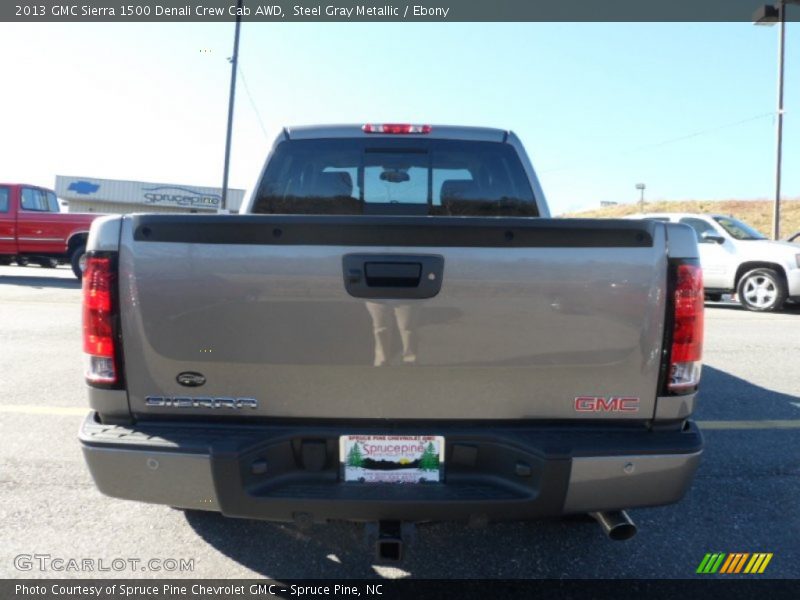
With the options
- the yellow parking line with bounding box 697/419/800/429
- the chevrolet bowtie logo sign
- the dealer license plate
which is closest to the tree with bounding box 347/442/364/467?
the dealer license plate

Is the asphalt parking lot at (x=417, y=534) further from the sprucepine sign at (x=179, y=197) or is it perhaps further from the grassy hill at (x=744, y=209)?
the grassy hill at (x=744, y=209)

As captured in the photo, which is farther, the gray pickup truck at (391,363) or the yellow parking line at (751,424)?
the yellow parking line at (751,424)

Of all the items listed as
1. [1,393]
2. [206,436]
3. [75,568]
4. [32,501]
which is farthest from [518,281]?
[1,393]

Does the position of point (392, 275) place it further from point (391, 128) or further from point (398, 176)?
point (398, 176)

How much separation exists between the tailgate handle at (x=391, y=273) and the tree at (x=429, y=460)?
593 millimetres

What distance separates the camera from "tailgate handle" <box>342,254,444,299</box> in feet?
6.69

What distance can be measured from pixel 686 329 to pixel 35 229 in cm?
1527

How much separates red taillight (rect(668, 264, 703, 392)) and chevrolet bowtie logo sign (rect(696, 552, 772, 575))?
1089 mm

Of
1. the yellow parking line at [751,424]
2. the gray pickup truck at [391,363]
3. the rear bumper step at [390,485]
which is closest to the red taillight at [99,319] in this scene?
the gray pickup truck at [391,363]

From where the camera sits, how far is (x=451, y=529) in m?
Result: 2.96

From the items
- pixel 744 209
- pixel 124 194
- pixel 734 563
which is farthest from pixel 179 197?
pixel 744 209

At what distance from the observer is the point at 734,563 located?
2691 millimetres

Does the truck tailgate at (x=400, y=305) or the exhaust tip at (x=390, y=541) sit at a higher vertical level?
the truck tailgate at (x=400, y=305)

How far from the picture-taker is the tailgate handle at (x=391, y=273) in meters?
2.05
